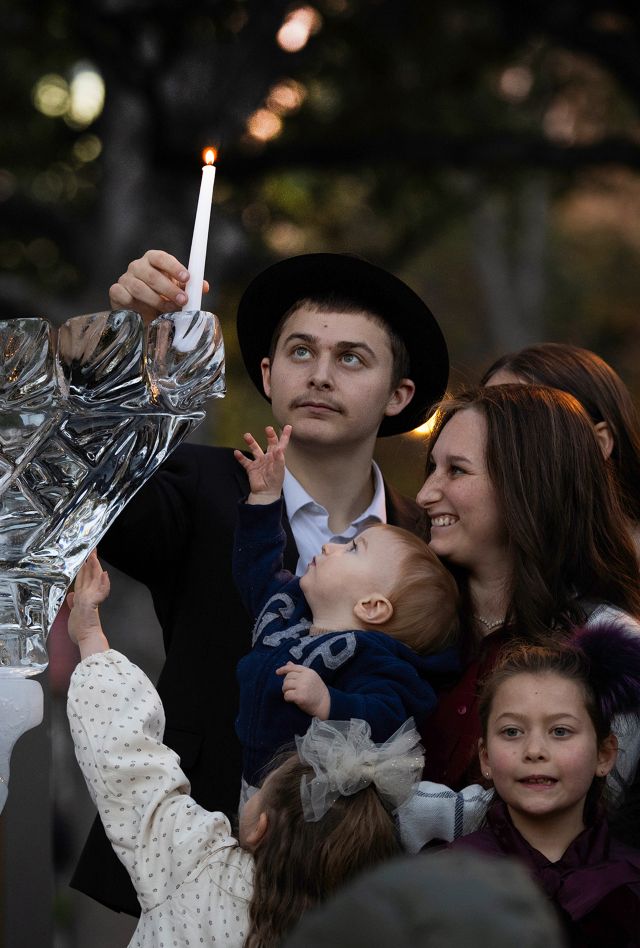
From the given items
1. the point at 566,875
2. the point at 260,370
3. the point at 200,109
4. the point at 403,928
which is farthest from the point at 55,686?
the point at 403,928

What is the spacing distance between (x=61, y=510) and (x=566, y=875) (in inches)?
37.4

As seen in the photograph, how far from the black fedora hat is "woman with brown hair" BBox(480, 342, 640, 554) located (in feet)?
0.53

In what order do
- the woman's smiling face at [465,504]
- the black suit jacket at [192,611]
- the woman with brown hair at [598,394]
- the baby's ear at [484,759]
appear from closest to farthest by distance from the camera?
1. the baby's ear at [484,759]
2. the woman's smiling face at [465,504]
3. the black suit jacket at [192,611]
4. the woman with brown hair at [598,394]

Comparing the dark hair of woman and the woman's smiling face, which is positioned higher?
the dark hair of woman

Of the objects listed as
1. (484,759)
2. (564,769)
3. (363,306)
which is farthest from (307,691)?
(363,306)

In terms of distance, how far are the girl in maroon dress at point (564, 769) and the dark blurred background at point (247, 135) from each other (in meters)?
0.95

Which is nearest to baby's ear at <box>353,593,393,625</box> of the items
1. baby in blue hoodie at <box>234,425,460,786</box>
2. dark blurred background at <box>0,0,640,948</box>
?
baby in blue hoodie at <box>234,425,460,786</box>

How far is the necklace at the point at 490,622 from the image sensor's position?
2621 millimetres

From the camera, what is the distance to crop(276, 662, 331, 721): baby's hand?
230 cm

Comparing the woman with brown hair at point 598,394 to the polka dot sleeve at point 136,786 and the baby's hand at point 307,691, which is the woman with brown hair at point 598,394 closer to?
the baby's hand at point 307,691

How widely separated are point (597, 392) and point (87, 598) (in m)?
1.59

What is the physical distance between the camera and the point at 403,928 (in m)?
0.90

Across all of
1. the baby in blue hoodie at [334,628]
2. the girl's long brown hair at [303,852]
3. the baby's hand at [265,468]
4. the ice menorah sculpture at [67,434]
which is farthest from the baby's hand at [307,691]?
the ice menorah sculpture at [67,434]

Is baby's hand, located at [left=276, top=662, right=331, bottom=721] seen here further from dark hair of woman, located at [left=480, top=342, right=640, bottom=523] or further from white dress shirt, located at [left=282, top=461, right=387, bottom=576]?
dark hair of woman, located at [left=480, top=342, right=640, bottom=523]
